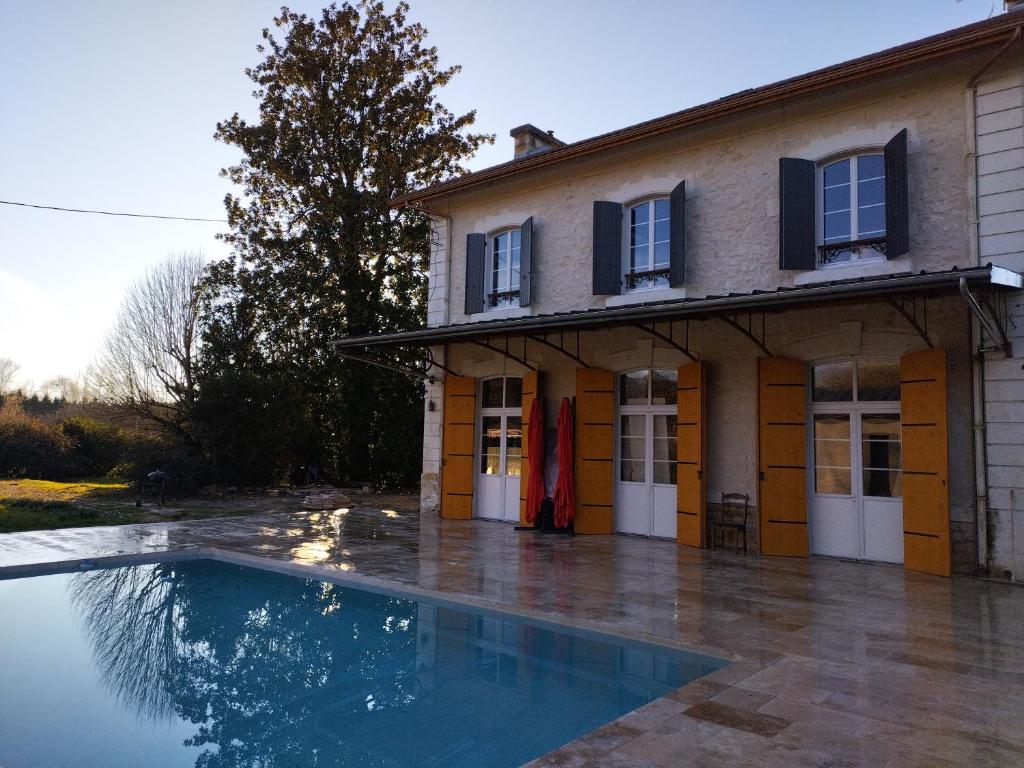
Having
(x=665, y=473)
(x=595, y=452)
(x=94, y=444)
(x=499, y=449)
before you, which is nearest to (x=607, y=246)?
(x=595, y=452)

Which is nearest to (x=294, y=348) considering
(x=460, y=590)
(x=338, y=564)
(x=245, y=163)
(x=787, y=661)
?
(x=245, y=163)

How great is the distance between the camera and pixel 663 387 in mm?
9258

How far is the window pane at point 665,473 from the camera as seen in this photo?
29.8 feet

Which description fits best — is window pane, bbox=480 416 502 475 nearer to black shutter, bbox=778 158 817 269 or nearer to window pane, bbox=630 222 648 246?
window pane, bbox=630 222 648 246

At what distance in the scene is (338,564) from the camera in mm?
7066

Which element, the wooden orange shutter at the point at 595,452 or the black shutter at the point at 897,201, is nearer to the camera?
the black shutter at the point at 897,201

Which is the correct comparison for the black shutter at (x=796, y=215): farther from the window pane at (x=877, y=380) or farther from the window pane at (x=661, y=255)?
the window pane at (x=661, y=255)

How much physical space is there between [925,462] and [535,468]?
4896 mm

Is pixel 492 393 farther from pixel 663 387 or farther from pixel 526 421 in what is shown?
pixel 663 387

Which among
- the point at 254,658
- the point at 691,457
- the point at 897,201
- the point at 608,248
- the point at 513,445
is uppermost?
the point at 608,248

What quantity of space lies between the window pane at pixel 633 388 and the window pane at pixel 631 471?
0.84 meters

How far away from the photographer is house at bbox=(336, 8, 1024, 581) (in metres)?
6.64

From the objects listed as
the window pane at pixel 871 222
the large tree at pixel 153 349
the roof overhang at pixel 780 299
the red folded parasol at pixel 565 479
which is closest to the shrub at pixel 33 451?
the large tree at pixel 153 349

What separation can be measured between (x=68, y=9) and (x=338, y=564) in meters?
7.71
